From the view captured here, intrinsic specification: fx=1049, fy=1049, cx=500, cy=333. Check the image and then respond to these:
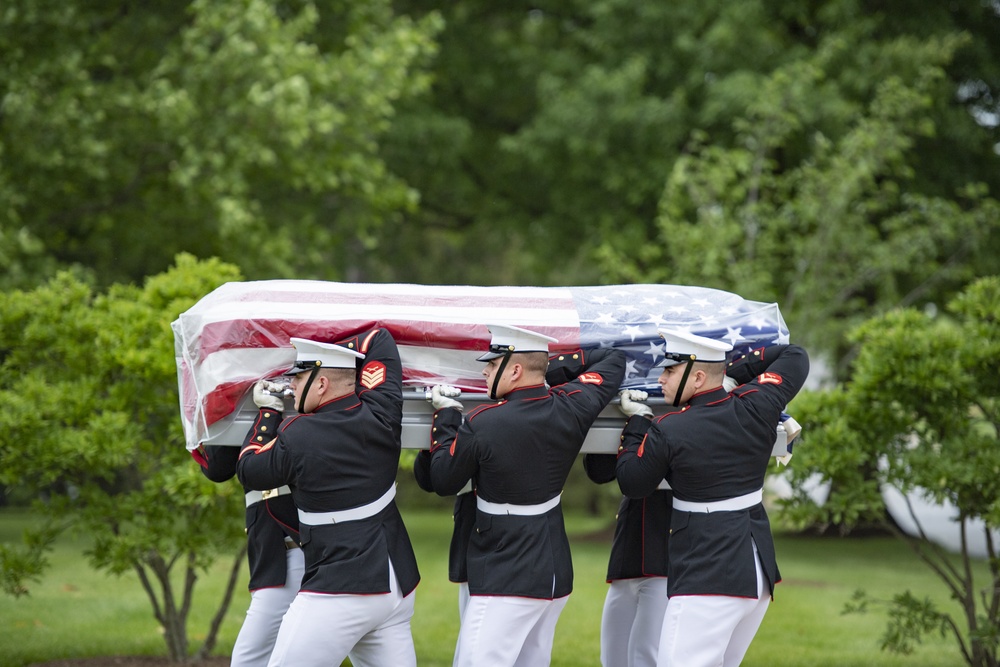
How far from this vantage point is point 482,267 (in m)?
21.7

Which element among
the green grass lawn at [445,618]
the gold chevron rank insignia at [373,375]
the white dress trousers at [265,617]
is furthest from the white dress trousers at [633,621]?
the green grass lawn at [445,618]

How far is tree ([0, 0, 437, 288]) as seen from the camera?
1080 centimetres

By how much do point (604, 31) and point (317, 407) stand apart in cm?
1019

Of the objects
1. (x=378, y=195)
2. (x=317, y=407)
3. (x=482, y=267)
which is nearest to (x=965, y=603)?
(x=317, y=407)

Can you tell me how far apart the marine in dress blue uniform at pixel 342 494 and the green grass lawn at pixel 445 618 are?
304 centimetres

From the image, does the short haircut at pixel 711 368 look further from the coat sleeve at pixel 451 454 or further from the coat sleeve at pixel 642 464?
the coat sleeve at pixel 451 454

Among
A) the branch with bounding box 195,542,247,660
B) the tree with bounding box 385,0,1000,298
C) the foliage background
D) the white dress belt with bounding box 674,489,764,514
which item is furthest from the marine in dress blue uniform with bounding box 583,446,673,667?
the tree with bounding box 385,0,1000,298

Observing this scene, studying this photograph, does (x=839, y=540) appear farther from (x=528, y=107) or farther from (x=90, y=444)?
(x=90, y=444)

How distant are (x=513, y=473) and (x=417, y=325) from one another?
2.54 ft

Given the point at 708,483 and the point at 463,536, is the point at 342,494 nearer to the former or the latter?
the point at 463,536

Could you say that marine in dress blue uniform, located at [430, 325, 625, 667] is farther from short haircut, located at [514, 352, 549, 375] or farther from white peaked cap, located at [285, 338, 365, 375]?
white peaked cap, located at [285, 338, 365, 375]

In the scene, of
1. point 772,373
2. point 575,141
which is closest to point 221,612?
point 772,373

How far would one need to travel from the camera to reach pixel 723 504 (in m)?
4.56

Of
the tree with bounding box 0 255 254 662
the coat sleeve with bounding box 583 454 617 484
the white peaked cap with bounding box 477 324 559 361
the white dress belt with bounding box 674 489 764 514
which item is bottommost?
the tree with bounding box 0 255 254 662
